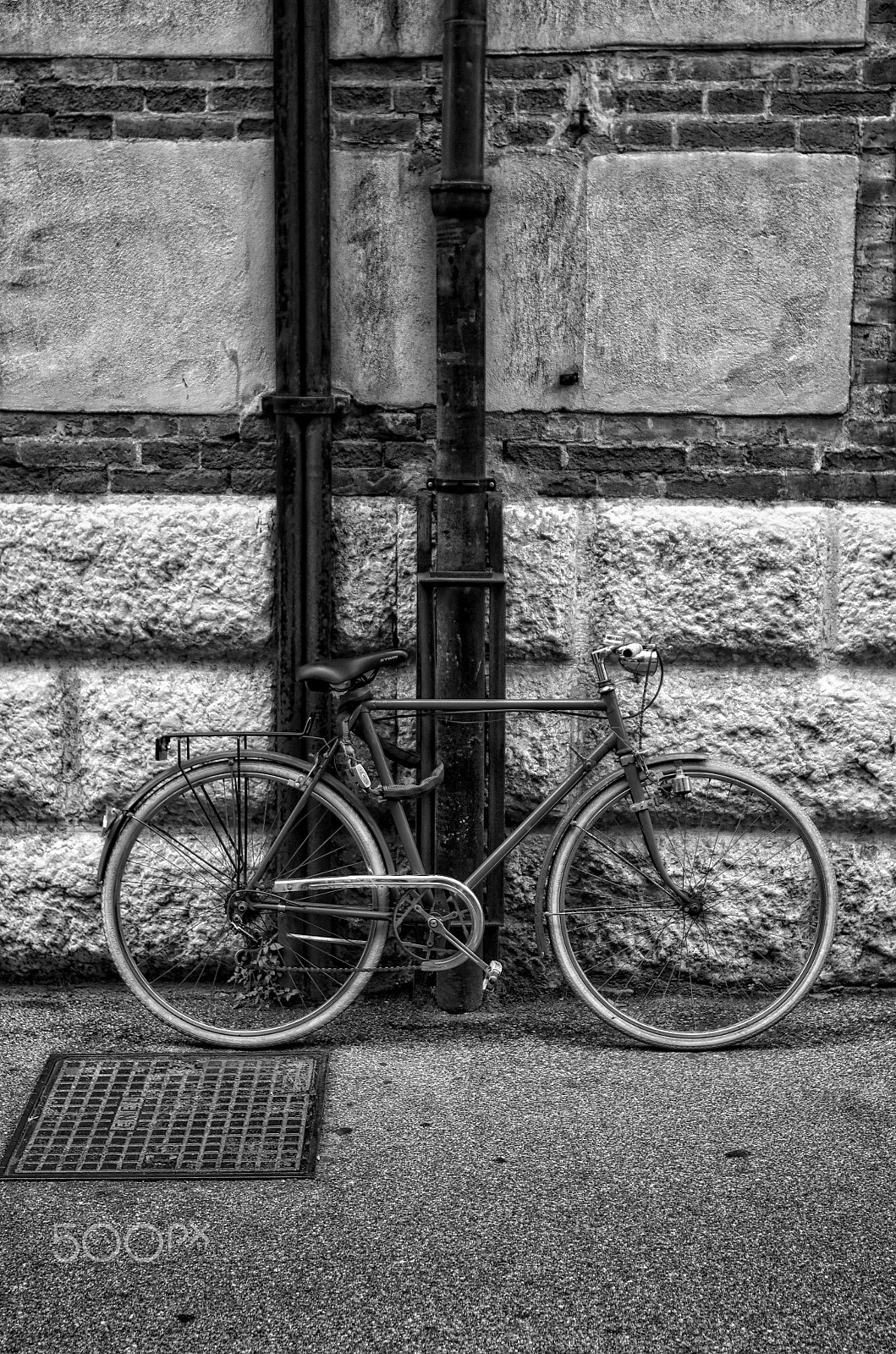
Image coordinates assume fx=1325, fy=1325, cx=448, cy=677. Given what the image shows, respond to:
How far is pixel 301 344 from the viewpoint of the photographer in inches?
157

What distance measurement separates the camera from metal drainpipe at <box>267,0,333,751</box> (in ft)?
12.7

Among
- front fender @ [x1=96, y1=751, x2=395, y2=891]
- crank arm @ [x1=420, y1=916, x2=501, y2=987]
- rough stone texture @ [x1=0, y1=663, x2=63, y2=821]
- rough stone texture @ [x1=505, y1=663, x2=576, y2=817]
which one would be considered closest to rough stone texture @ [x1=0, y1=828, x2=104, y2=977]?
rough stone texture @ [x1=0, y1=663, x2=63, y2=821]

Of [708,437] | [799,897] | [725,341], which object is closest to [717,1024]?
[799,897]

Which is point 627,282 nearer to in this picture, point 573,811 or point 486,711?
point 486,711

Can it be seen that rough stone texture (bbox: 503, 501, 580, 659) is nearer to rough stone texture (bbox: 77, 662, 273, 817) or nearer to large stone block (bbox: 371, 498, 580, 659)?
large stone block (bbox: 371, 498, 580, 659)

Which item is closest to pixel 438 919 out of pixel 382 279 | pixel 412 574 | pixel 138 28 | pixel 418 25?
pixel 412 574

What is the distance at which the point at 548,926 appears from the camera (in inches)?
152

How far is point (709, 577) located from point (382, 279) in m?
1.35

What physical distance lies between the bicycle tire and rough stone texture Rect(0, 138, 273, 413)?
1.22m

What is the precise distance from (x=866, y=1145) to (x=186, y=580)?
2475mm

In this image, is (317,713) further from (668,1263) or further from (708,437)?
(668,1263)

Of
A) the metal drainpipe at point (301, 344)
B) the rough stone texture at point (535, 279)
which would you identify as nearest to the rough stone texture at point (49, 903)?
the metal drainpipe at point (301, 344)

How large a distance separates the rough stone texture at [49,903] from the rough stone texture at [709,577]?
1786 millimetres

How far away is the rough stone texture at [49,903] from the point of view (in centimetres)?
418
